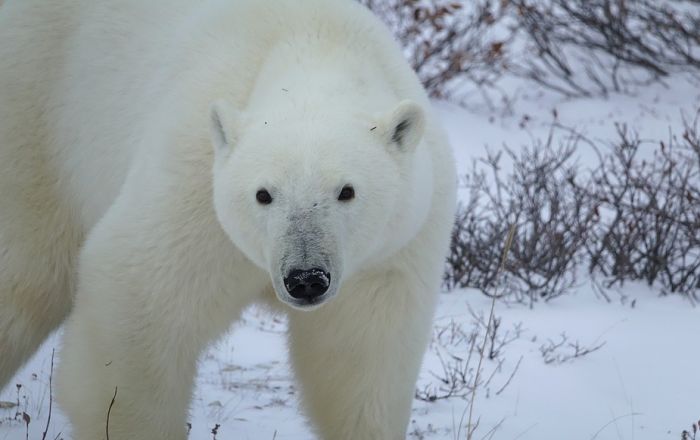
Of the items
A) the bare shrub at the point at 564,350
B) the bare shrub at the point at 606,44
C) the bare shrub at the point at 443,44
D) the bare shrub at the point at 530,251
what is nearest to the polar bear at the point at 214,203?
the bare shrub at the point at 564,350

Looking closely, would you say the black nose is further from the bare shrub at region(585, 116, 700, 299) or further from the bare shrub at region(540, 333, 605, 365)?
the bare shrub at region(585, 116, 700, 299)

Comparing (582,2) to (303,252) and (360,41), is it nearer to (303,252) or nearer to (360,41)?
(360,41)

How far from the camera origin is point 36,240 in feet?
9.96

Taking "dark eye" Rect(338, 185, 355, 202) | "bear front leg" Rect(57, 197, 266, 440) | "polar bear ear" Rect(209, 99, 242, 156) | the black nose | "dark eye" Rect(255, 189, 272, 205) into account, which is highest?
"polar bear ear" Rect(209, 99, 242, 156)

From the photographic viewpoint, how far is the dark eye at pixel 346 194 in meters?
2.32

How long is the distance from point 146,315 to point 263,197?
1.56 feet

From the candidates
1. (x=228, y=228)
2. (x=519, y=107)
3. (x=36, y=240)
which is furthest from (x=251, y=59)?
(x=519, y=107)

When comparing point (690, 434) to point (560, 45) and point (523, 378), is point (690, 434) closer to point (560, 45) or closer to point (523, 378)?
point (523, 378)

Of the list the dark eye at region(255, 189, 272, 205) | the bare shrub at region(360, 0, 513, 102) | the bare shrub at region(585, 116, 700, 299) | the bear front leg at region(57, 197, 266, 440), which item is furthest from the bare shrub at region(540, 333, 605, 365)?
the bare shrub at region(360, 0, 513, 102)

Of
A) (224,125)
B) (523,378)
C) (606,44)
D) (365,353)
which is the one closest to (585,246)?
(523,378)

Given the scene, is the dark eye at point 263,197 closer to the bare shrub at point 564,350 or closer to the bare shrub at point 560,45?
the bare shrub at point 564,350

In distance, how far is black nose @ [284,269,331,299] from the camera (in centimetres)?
219

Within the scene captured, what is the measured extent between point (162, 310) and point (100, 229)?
11.9 inches

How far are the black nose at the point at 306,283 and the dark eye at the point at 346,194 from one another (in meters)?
0.20
